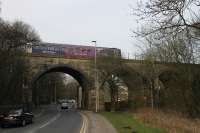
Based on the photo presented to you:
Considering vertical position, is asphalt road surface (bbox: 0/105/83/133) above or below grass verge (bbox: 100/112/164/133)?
below

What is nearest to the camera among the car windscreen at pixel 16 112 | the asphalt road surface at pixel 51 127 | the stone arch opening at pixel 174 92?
the asphalt road surface at pixel 51 127

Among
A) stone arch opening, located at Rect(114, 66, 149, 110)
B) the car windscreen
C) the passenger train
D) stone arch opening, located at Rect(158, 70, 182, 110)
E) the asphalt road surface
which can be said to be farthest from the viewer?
the passenger train

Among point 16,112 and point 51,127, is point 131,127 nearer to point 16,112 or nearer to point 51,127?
point 51,127

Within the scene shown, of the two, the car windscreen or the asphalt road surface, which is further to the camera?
the car windscreen

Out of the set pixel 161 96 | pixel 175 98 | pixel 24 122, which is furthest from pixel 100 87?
pixel 24 122

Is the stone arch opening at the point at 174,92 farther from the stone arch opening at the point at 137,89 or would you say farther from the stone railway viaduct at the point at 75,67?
the stone railway viaduct at the point at 75,67

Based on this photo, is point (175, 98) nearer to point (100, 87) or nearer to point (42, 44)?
point (100, 87)

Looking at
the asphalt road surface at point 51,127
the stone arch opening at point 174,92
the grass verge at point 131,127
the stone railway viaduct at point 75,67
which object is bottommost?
the asphalt road surface at point 51,127

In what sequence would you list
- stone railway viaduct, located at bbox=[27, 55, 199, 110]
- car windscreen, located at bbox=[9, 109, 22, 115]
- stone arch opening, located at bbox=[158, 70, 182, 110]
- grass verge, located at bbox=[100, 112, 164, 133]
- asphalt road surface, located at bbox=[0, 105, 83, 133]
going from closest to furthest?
grass verge, located at bbox=[100, 112, 164, 133], asphalt road surface, located at bbox=[0, 105, 83, 133], car windscreen, located at bbox=[9, 109, 22, 115], stone arch opening, located at bbox=[158, 70, 182, 110], stone railway viaduct, located at bbox=[27, 55, 199, 110]

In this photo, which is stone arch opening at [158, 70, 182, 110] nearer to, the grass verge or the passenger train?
the grass verge

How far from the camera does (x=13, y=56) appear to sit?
55406 millimetres

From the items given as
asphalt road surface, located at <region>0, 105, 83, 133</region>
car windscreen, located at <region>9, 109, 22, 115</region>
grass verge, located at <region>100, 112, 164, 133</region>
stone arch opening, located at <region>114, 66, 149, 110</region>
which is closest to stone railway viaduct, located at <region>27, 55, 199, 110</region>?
stone arch opening, located at <region>114, 66, 149, 110</region>

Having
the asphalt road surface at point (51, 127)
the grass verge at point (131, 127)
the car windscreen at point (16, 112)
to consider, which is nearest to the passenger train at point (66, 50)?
the asphalt road surface at point (51, 127)

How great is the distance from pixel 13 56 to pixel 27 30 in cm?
1469
